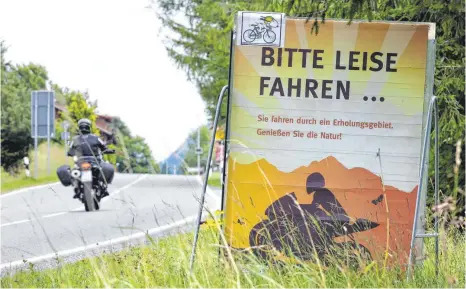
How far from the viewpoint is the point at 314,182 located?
629 centimetres

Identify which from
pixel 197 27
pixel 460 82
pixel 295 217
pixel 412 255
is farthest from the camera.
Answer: pixel 197 27

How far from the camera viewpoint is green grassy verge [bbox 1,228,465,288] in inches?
205

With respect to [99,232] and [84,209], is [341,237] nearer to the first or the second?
[99,232]

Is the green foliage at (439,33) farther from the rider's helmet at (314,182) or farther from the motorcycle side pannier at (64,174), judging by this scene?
the motorcycle side pannier at (64,174)

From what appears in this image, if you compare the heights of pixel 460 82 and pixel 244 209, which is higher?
pixel 460 82

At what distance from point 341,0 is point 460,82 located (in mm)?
2905

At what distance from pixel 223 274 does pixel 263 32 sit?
1765 mm

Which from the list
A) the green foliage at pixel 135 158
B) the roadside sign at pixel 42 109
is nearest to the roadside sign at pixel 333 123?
the green foliage at pixel 135 158

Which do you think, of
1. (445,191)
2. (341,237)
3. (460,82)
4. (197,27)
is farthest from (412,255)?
(197,27)

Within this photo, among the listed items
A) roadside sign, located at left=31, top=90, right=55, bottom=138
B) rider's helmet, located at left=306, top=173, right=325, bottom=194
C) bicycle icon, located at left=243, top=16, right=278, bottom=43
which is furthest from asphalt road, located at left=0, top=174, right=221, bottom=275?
roadside sign, located at left=31, top=90, right=55, bottom=138

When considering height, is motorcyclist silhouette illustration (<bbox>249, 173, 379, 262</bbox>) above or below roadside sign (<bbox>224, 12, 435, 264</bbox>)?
below

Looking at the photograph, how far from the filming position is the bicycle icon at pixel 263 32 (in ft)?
20.3

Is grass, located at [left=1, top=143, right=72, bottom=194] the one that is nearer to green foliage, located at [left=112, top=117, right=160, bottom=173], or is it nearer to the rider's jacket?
the rider's jacket

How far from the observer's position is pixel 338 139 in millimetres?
6246
